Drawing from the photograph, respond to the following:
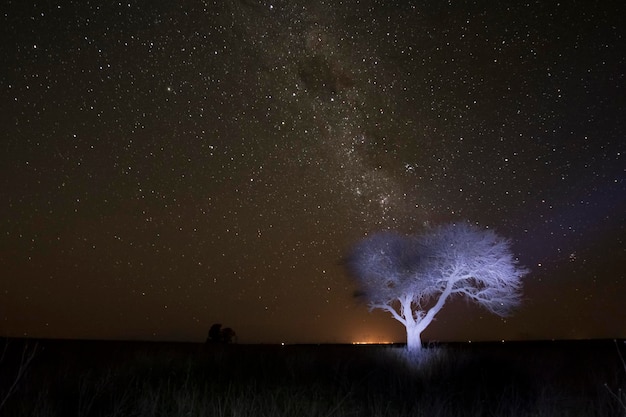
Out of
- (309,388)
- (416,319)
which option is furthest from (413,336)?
(309,388)

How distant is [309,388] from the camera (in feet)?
24.1

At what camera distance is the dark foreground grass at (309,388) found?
577cm

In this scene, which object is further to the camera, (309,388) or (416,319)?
(416,319)

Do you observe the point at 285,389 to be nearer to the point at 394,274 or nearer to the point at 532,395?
the point at 532,395

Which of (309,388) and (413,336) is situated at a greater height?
(413,336)

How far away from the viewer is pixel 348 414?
5.83m

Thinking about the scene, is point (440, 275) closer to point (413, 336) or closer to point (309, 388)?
point (413, 336)

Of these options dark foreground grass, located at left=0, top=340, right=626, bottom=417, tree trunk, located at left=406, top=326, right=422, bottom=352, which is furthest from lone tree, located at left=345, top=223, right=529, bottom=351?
dark foreground grass, located at left=0, top=340, right=626, bottom=417

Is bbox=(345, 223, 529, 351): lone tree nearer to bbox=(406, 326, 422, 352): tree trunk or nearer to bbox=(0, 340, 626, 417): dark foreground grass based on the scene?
bbox=(406, 326, 422, 352): tree trunk

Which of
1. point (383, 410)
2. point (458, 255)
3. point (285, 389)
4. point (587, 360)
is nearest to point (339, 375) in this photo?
point (285, 389)

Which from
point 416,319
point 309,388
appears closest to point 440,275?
point 416,319

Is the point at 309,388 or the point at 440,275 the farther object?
the point at 440,275

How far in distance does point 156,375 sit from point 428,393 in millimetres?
4130

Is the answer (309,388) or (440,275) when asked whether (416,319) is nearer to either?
(440,275)
